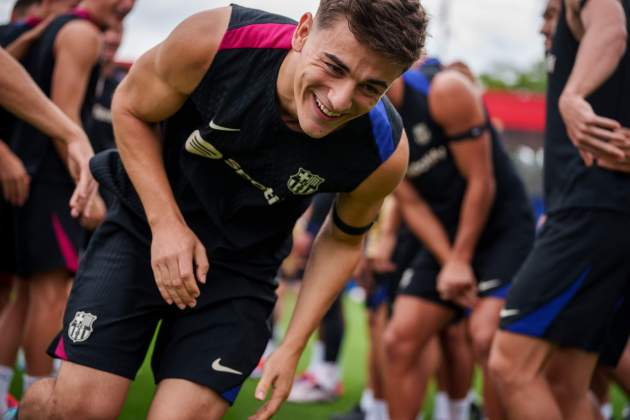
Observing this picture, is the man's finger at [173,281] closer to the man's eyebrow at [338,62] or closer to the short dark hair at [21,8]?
the man's eyebrow at [338,62]

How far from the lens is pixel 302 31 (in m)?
2.61

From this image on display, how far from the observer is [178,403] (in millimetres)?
2680

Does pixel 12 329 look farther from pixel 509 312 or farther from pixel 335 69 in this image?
pixel 335 69

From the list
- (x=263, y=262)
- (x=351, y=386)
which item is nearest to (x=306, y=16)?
(x=263, y=262)

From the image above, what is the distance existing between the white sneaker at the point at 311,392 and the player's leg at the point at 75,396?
3559mm

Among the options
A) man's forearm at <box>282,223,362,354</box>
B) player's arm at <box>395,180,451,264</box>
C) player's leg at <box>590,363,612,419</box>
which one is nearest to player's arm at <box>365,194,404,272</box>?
player's arm at <box>395,180,451,264</box>

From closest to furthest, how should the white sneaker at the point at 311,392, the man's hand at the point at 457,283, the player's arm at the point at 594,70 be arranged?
the player's arm at the point at 594,70 < the man's hand at the point at 457,283 < the white sneaker at the point at 311,392

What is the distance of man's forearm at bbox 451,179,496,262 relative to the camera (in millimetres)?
4613

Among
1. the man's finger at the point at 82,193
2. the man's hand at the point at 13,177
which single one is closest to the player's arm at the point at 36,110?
the man's finger at the point at 82,193

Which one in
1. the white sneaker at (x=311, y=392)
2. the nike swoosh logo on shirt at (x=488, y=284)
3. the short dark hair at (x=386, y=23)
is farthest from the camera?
the white sneaker at (x=311, y=392)

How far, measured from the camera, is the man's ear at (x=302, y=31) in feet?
8.50

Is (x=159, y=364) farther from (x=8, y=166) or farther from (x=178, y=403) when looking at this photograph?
(x=8, y=166)

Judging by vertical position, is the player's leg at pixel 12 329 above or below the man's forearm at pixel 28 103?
below

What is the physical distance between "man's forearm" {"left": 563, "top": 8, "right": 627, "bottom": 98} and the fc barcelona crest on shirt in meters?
1.11
